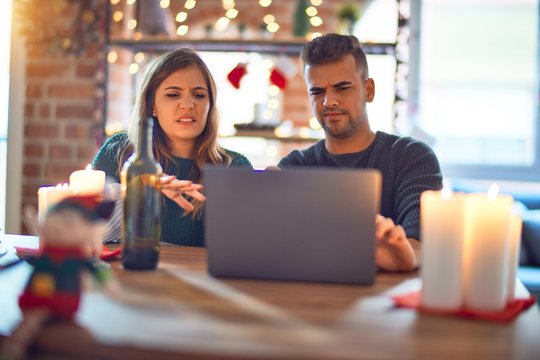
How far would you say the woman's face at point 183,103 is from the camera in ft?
7.22

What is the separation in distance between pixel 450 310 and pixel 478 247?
0.34 feet

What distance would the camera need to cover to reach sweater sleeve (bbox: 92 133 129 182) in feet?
7.49

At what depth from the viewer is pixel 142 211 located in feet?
4.52

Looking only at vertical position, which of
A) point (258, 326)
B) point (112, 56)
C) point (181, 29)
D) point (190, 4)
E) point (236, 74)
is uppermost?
point (190, 4)

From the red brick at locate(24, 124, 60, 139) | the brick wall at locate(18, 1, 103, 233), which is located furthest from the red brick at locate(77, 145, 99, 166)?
the red brick at locate(24, 124, 60, 139)

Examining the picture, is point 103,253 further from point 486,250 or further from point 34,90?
point 34,90

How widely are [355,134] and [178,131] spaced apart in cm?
55

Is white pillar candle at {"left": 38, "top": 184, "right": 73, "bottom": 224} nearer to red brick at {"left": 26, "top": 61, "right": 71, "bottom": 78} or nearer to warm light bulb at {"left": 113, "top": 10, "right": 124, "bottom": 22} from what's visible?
red brick at {"left": 26, "top": 61, "right": 71, "bottom": 78}

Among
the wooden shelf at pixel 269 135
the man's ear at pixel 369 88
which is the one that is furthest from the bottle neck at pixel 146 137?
the wooden shelf at pixel 269 135

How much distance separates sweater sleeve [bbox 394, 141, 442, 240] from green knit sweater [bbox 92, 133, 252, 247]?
0.59 m

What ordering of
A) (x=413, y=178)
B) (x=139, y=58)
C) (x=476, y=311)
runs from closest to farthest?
(x=476, y=311)
(x=413, y=178)
(x=139, y=58)

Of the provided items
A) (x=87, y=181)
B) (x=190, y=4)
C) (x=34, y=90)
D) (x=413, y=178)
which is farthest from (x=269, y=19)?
(x=87, y=181)

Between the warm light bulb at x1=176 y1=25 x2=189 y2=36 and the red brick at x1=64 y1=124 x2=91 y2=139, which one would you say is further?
the warm light bulb at x1=176 y1=25 x2=189 y2=36

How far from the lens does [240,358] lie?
843mm
